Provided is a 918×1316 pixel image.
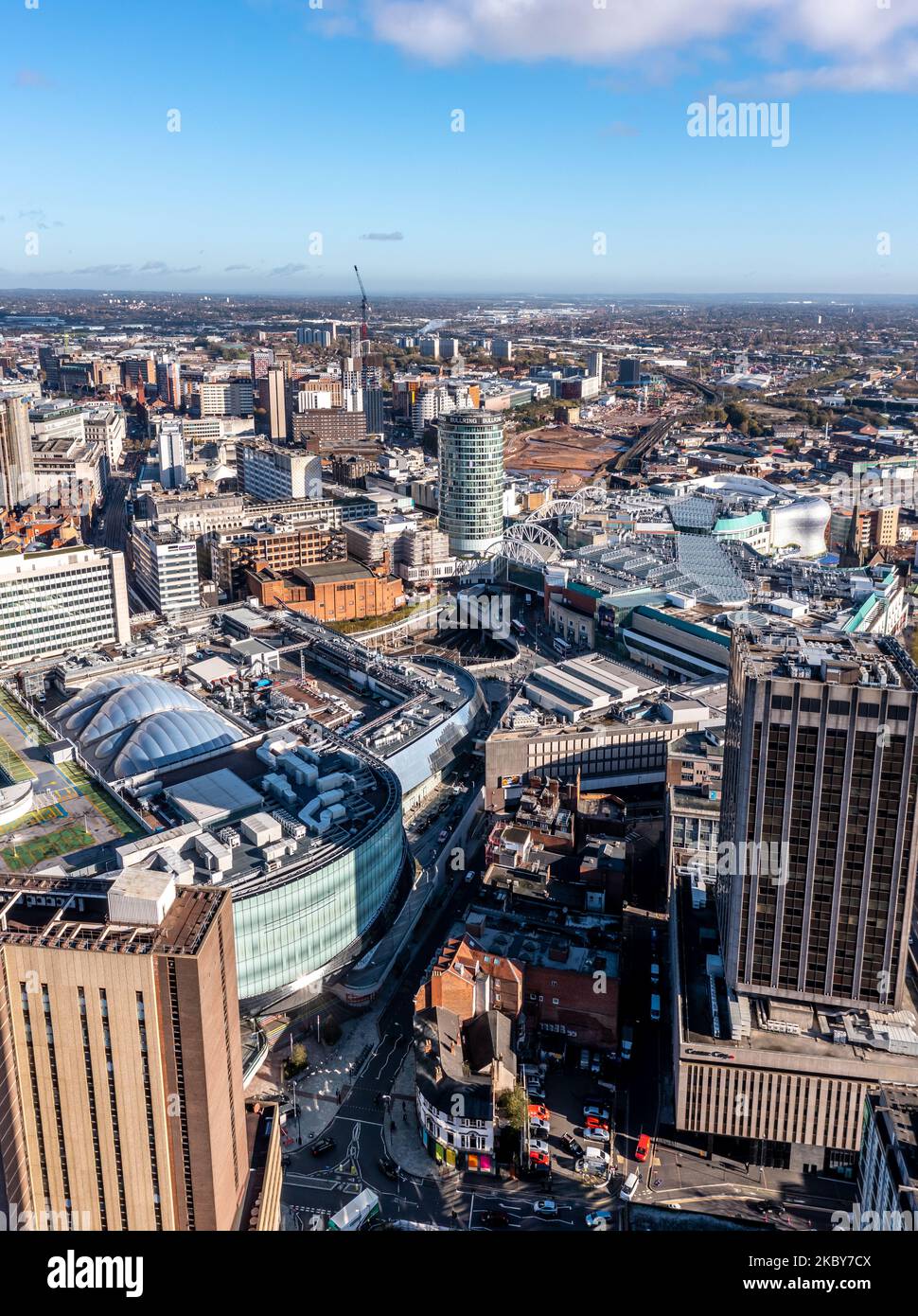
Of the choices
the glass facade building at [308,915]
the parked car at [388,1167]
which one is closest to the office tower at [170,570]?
the glass facade building at [308,915]

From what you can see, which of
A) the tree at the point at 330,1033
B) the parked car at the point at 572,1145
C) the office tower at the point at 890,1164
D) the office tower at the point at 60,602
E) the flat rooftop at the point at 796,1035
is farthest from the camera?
the office tower at the point at 60,602

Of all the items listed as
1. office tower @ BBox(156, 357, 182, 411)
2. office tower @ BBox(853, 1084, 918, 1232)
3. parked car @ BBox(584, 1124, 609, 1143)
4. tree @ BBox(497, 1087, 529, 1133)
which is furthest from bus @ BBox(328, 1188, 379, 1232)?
office tower @ BBox(156, 357, 182, 411)

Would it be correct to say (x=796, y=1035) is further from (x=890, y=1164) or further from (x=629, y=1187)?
(x=890, y=1164)

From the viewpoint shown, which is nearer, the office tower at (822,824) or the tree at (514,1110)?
the office tower at (822,824)

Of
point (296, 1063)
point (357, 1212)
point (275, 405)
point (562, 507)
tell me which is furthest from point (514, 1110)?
point (275, 405)

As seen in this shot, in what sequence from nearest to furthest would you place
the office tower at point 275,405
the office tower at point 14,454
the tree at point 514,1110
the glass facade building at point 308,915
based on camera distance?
the tree at point 514,1110
the glass facade building at point 308,915
the office tower at point 14,454
the office tower at point 275,405

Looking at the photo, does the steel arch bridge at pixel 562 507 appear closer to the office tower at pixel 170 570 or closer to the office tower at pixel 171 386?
the office tower at pixel 170 570

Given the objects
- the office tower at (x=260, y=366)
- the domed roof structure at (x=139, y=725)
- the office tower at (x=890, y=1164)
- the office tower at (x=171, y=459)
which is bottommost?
the office tower at (x=890, y=1164)
